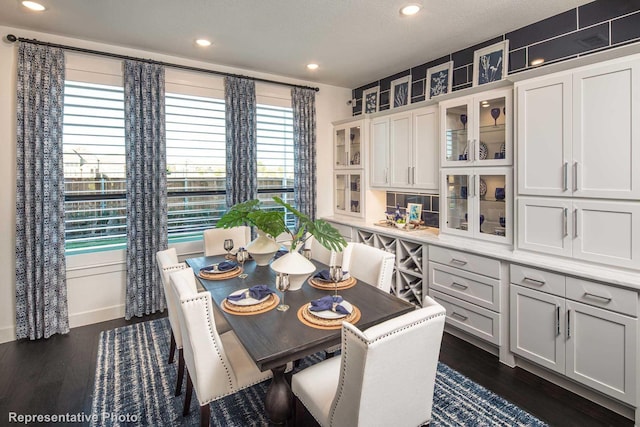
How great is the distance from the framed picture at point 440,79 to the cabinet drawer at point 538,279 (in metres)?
2.01

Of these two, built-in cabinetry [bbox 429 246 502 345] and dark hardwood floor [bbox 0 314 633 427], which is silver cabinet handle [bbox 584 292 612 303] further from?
dark hardwood floor [bbox 0 314 633 427]

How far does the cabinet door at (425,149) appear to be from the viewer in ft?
11.1

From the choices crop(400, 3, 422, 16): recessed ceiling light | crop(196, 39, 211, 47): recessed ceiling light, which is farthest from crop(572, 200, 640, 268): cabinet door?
crop(196, 39, 211, 47): recessed ceiling light

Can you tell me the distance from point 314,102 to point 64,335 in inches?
149

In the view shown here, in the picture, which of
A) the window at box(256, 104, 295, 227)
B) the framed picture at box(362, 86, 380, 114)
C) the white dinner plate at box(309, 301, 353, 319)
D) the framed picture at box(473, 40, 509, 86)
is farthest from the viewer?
the framed picture at box(362, 86, 380, 114)

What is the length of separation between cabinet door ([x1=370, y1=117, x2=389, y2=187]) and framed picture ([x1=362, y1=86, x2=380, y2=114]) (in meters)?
0.50

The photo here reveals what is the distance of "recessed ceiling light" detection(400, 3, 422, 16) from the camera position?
2498 millimetres

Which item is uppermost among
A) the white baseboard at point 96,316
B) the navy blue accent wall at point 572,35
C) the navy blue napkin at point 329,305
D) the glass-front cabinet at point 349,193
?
the navy blue accent wall at point 572,35

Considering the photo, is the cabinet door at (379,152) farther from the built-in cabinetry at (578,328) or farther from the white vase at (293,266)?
the white vase at (293,266)

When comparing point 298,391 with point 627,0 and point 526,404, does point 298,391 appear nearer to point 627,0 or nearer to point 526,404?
point 526,404

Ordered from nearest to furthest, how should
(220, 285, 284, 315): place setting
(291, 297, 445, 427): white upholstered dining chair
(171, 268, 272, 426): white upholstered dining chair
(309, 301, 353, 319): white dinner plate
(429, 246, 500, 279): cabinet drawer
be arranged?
(291, 297, 445, 427): white upholstered dining chair < (171, 268, 272, 426): white upholstered dining chair < (309, 301, 353, 319): white dinner plate < (220, 285, 284, 315): place setting < (429, 246, 500, 279): cabinet drawer

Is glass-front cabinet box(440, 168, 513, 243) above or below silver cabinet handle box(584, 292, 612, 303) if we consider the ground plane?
above

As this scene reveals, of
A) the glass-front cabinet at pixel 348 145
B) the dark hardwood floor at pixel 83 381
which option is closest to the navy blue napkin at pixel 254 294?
the dark hardwood floor at pixel 83 381

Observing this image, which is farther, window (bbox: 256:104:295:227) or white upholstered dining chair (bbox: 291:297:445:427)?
window (bbox: 256:104:295:227)
